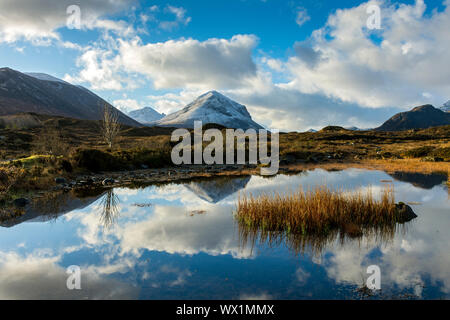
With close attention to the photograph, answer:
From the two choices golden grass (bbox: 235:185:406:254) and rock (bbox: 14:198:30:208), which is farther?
rock (bbox: 14:198:30:208)

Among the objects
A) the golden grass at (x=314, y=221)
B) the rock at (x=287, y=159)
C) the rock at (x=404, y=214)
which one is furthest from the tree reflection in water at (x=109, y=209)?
the rock at (x=287, y=159)

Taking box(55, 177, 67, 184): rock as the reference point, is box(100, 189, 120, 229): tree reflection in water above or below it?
below

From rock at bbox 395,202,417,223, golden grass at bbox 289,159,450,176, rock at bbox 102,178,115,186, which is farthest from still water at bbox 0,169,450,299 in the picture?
golden grass at bbox 289,159,450,176

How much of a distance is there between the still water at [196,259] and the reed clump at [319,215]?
2.08 feet

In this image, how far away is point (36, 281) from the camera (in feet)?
19.4

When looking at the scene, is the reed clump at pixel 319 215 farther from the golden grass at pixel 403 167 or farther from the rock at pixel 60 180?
the golden grass at pixel 403 167

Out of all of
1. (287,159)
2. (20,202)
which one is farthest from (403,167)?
(20,202)

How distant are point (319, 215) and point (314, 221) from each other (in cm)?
26

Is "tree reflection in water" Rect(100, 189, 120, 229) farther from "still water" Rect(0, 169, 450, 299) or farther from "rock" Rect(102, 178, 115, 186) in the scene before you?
"rock" Rect(102, 178, 115, 186)

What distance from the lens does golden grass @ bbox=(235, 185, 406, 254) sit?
27.1 ft

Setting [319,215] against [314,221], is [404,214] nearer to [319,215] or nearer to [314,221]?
[319,215]

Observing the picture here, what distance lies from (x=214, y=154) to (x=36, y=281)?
29.3 m

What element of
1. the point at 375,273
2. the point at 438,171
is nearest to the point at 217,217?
the point at 375,273
